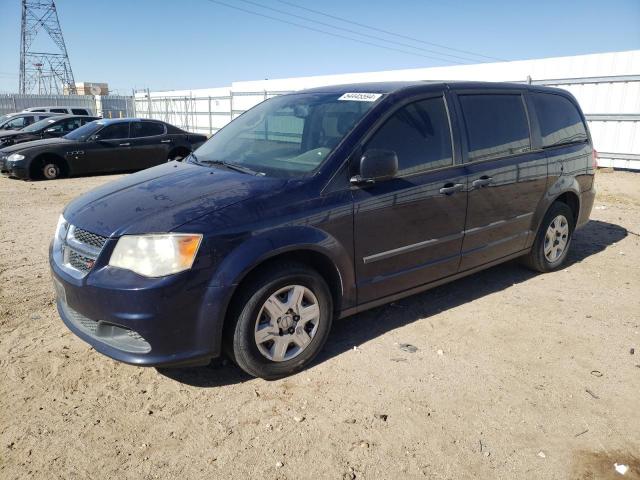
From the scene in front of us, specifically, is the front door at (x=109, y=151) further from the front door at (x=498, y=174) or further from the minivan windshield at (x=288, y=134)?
the front door at (x=498, y=174)

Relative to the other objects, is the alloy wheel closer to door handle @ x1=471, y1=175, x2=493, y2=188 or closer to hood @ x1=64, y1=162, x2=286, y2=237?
hood @ x1=64, y1=162, x2=286, y2=237

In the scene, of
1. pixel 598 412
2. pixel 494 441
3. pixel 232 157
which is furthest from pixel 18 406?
pixel 598 412

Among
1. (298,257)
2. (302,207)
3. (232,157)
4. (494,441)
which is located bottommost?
(494,441)

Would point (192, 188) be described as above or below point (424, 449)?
above

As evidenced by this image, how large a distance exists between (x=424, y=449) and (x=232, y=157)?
244cm

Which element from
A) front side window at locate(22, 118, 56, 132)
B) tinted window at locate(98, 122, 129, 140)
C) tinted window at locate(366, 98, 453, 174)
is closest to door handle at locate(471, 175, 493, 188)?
tinted window at locate(366, 98, 453, 174)

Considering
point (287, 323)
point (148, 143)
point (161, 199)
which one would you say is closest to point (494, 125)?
point (287, 323)

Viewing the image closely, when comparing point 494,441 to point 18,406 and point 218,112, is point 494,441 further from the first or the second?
point 218,112

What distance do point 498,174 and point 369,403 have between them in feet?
7.66

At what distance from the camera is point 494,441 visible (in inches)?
105

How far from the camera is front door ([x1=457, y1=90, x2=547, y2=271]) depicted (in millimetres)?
4109

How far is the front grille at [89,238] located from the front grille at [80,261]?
8 cm

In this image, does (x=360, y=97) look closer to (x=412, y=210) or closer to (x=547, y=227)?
(x=412, y=210)

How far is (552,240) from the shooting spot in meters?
5.18
